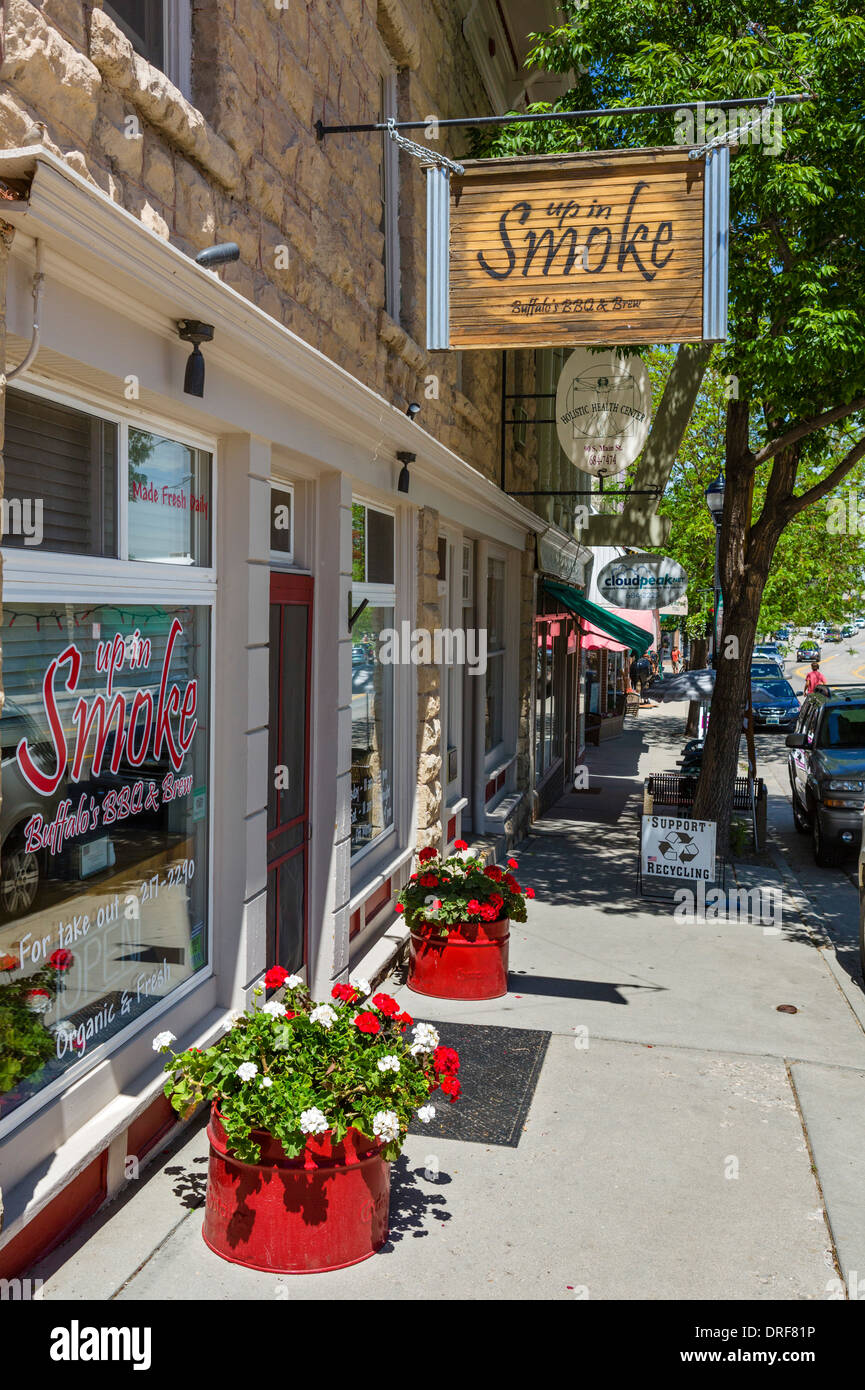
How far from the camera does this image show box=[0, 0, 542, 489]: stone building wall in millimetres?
3602

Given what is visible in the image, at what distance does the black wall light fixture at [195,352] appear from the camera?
425cm

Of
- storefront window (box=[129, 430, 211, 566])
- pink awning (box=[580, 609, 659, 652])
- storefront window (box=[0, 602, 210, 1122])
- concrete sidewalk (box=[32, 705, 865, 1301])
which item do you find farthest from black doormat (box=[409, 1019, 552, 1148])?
pink awning (box=[580, 609, 659, 652])

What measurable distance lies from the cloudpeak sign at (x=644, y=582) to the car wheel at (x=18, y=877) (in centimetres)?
1078

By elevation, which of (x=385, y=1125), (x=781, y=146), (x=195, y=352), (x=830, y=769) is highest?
(x=781, y=146)

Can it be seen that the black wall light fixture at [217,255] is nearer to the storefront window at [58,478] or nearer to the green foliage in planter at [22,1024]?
the storefront window at [58,478]

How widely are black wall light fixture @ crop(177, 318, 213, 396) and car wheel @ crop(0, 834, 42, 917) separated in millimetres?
1779

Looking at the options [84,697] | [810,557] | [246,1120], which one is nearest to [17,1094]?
[246,1120]

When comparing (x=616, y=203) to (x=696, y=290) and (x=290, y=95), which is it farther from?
(x=290, y=95)

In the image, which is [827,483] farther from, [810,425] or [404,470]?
[404,470]

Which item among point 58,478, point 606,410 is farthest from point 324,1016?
point 606,410

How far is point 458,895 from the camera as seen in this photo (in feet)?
24.4

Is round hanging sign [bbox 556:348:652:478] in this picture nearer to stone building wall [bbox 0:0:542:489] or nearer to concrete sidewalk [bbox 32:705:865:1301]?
stone building wall [bbox 0:0:542:489]

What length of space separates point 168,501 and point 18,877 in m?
1.79

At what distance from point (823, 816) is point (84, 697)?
1045cm
